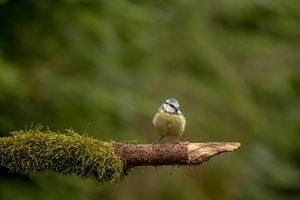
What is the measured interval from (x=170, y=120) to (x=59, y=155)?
691mm

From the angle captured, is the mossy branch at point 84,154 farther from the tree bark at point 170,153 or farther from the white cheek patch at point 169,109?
the white cheek patch at point 169,109

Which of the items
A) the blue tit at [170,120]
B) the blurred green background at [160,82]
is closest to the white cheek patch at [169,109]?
the blue tit at [170,120]

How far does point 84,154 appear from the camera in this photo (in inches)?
154

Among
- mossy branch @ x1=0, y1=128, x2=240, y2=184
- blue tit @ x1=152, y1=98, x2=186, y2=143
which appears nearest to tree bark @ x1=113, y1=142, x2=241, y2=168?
mossy branch @ x1=0, y1=128, x2=240, y2=184

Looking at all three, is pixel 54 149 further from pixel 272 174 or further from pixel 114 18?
pixel 272 174

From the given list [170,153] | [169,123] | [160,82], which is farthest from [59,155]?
[160,82]

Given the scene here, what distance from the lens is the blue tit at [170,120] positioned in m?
4.25

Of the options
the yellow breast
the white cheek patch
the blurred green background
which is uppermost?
the blurred green background

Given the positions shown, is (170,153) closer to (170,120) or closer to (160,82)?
(170,120)

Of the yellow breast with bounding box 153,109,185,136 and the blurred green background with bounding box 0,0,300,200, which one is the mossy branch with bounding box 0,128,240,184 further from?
the blurred green background with bounding box 0,0,300,200

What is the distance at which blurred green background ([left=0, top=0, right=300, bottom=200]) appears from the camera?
6.76 metres

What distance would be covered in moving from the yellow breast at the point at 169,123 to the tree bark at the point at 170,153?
0.34 metres

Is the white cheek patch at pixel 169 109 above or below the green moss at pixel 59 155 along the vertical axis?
above

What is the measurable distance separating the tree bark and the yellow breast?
34 centimetres
